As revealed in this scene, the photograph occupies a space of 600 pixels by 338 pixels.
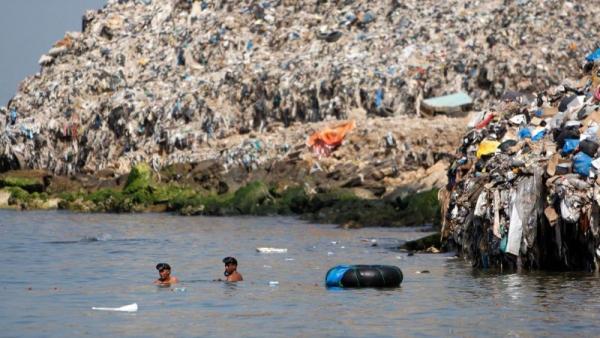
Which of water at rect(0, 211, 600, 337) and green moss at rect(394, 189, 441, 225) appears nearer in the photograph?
water at rect(0, 211, 600, 337)

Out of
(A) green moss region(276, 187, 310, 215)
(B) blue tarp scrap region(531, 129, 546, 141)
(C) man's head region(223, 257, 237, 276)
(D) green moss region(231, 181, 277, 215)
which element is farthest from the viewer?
(D) green moss region(231, 181, 277, 215)

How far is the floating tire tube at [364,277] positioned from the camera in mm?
16234

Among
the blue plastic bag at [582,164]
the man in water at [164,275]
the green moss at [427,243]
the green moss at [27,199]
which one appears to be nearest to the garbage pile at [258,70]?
the green moss at [27,199]

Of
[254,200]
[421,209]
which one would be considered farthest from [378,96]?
[421,209]

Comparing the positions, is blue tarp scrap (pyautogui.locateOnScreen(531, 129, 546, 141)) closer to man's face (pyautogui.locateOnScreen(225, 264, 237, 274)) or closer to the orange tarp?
man's face (pyautogui.locateOnScreen(225, 264, 237, 274))

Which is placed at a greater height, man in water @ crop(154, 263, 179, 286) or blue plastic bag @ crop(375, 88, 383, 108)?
blue plastic bag @ crop(375, 88, 383, 108)

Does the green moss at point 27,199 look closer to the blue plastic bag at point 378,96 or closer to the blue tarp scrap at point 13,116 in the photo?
the blue tarp scrap at point 13,116

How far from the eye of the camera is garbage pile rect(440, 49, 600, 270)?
1623 cm

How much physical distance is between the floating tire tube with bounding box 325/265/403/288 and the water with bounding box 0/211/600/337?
0.79 feet

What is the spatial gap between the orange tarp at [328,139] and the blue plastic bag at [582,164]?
2109 cm

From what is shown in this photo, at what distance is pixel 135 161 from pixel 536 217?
2794 centimetres

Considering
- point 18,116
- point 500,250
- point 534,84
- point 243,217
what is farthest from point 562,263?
point 18,116

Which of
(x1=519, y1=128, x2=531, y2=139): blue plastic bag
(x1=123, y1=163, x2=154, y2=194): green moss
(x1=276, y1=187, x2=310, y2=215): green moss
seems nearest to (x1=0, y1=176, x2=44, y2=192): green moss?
(x1=123, y1=163, x2=154, y2=194): green moss

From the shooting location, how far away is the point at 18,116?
50406 millimetres
